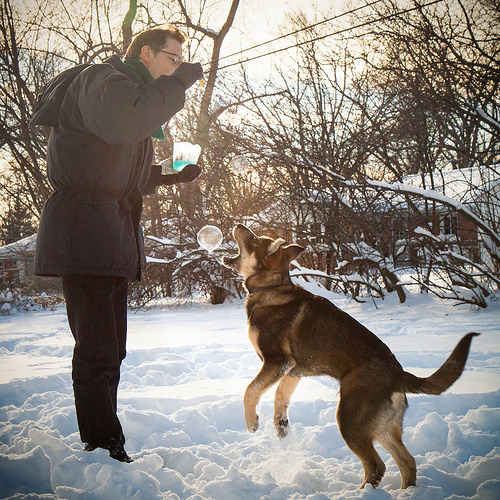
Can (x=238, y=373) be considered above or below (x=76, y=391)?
below

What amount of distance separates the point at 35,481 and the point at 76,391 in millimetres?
462

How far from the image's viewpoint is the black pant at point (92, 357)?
2.42 m

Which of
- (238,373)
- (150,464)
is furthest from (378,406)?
(238,373)

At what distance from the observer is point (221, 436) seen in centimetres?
333

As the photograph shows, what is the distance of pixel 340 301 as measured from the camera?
1068 centimetres

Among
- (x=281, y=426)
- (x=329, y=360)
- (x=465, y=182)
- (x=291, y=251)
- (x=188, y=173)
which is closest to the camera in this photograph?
(x=329, y=360)

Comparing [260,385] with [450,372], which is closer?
[450,372]

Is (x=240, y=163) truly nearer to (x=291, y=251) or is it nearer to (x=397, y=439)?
(x=291, y=251)

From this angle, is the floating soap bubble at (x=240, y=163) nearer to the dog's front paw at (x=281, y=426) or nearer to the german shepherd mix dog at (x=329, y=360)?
the german shepherd mix dog at (x=329, y=360)

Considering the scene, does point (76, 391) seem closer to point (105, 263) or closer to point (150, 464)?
point (150, 464)

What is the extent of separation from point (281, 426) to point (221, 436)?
1.54 feet

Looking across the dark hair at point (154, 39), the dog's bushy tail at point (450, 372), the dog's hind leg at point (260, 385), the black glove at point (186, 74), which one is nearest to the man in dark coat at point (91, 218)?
the black glove at point (186, 74)

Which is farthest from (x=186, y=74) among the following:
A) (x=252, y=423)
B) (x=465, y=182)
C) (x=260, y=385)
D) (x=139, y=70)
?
(x=465, y=182)

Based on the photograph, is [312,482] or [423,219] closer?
[312,482]
